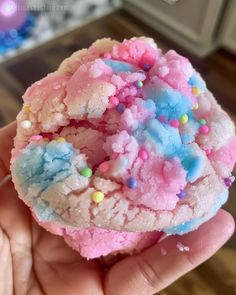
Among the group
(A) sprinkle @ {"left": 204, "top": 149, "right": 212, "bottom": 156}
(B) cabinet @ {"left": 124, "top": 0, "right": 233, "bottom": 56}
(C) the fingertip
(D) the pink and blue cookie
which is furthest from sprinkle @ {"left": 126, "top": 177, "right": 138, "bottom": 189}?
(B) cabinet @ {"left": 124, "top": 0, "right": 233, "bottom": 56}

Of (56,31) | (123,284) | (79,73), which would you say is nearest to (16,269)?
(123,284)

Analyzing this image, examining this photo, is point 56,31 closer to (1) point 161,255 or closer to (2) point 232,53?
(2) point 232,53

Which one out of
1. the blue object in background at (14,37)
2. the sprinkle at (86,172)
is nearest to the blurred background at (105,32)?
the blue object in background at (14,37)

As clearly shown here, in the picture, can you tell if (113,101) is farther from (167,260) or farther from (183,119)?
(167,260)

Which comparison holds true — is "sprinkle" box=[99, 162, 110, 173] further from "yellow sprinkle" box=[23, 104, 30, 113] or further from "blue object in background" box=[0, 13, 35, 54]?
"blue object in background" box=[0, 13, 35, 54]

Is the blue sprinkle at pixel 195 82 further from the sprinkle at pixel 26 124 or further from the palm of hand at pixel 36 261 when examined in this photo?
the palm of hand at pixel 36 261
